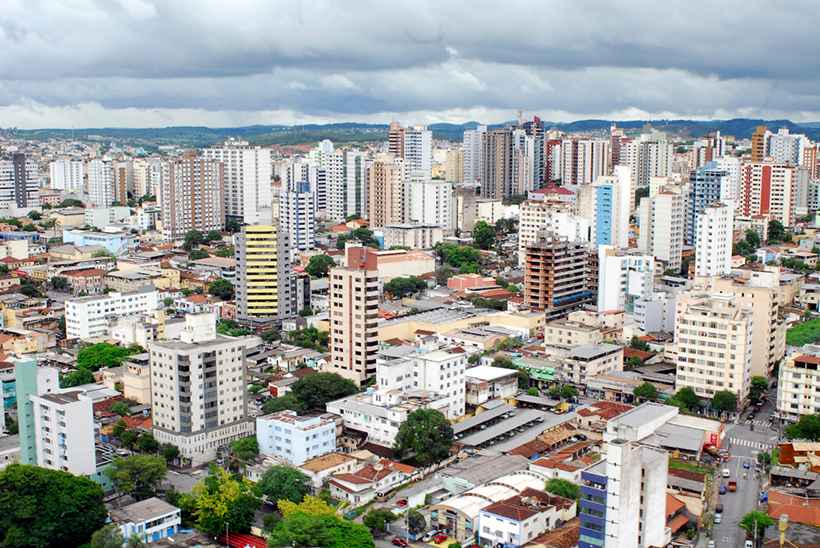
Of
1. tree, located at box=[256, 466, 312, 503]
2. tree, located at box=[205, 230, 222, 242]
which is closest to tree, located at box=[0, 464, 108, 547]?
tree, located at box=[256, 466, 312, 503]

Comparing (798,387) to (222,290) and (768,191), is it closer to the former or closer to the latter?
(222,290)

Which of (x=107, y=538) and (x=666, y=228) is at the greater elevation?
(x=666, y=228)

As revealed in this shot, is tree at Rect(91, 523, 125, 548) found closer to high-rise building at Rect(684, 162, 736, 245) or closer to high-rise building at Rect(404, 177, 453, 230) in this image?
high-rise building at Rect(684, 162, 736, 245)

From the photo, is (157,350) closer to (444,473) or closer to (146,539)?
(146,539)

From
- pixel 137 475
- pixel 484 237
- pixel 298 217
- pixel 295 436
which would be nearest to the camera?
pixel 137 475

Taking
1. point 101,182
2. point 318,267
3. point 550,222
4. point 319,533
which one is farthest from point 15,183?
point 319,533

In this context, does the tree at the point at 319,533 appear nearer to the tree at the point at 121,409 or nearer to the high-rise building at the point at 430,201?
the tree at the point at 121,409

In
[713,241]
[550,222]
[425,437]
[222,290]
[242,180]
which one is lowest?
[425,437]
